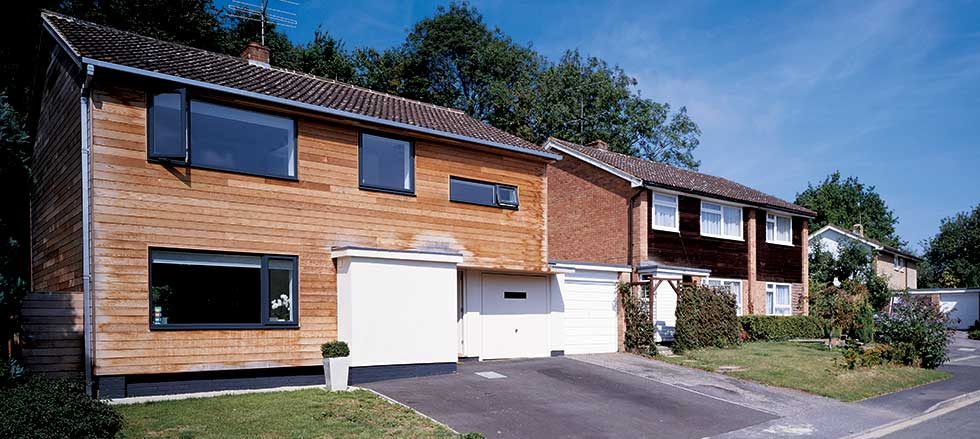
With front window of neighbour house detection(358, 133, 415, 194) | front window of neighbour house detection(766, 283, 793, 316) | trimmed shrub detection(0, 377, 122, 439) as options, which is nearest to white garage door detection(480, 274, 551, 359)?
front window of neighbour house detection(358, 133, 415, 194)

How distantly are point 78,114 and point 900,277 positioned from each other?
49211 millimetres

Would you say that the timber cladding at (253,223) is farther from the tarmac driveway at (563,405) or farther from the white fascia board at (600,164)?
the white fascia board at (600,164)

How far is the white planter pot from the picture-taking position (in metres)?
13.5

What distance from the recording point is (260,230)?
1366cm

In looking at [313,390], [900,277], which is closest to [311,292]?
[313,390]

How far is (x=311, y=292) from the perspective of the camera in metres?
14.2

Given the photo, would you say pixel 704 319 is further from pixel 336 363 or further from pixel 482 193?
pixel 336 363

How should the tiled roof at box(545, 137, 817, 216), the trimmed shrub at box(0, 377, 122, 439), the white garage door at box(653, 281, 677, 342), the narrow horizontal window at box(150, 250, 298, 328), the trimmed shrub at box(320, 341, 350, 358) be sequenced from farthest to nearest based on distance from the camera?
the tiled roof at box(545, 137, 817, 216), the white garage door at box(653, 281, 677, 342), the trimmed shrub at box(320, 341, 350, 358), the narrow horizontal window at box(150, 250, 298, 328), the trimmed shrub at box(0, 377, 122, 439)

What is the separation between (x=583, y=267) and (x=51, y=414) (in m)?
14.1

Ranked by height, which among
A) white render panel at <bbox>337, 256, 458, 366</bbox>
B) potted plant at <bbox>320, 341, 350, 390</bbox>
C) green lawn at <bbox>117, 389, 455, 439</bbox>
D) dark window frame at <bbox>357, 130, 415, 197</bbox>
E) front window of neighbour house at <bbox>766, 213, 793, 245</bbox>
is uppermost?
dark window frame at <bbox>357, 130, 415, 197</bbox>

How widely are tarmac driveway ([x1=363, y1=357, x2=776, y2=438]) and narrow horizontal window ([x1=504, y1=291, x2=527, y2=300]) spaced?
8.73ft

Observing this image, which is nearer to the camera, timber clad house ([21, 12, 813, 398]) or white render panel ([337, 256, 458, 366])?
timber clad house ([21, 12, 813, 398])

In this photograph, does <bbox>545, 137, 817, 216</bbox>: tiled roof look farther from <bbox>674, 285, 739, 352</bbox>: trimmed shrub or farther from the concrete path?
the concrete path

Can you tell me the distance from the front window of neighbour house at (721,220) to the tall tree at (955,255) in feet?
125
